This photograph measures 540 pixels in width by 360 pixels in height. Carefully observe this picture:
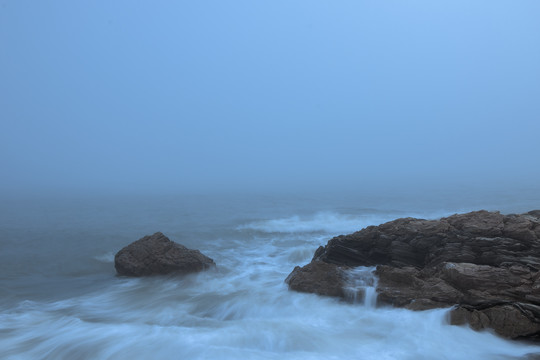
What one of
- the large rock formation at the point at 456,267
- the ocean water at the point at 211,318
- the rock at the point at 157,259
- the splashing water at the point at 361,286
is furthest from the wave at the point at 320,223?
the splashing water at the point at 361,286

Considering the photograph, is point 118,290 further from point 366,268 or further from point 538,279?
point 538,279

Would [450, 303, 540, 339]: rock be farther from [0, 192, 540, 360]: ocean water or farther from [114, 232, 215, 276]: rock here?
[114, 232, 215, 276]: rock

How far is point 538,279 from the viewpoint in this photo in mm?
7395

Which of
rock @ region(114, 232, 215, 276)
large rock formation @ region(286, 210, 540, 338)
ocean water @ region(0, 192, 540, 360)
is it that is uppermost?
large rock formation @ region(286, 210, 540, 338)

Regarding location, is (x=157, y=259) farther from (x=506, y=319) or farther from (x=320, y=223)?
(x=320, y=223)

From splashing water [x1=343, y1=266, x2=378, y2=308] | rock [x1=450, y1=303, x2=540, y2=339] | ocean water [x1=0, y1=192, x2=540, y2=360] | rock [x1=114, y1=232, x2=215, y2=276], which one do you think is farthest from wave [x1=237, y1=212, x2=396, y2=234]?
rock [x1=450, y1=303, x2=540, y2=339]

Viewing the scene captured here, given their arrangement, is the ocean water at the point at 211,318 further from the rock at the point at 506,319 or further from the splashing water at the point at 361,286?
the rock at the point at 506,319

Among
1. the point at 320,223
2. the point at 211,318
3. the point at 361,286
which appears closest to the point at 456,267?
the point at 361,286

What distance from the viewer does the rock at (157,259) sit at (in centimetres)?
1275

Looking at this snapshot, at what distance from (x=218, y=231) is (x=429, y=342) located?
18.4 metres

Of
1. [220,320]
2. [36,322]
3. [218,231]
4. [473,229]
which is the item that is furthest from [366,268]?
[218,231]

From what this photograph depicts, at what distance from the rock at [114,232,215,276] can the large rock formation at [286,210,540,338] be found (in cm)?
394

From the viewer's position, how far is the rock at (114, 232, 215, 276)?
41.8 ft

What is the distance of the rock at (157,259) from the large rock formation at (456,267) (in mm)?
3937
